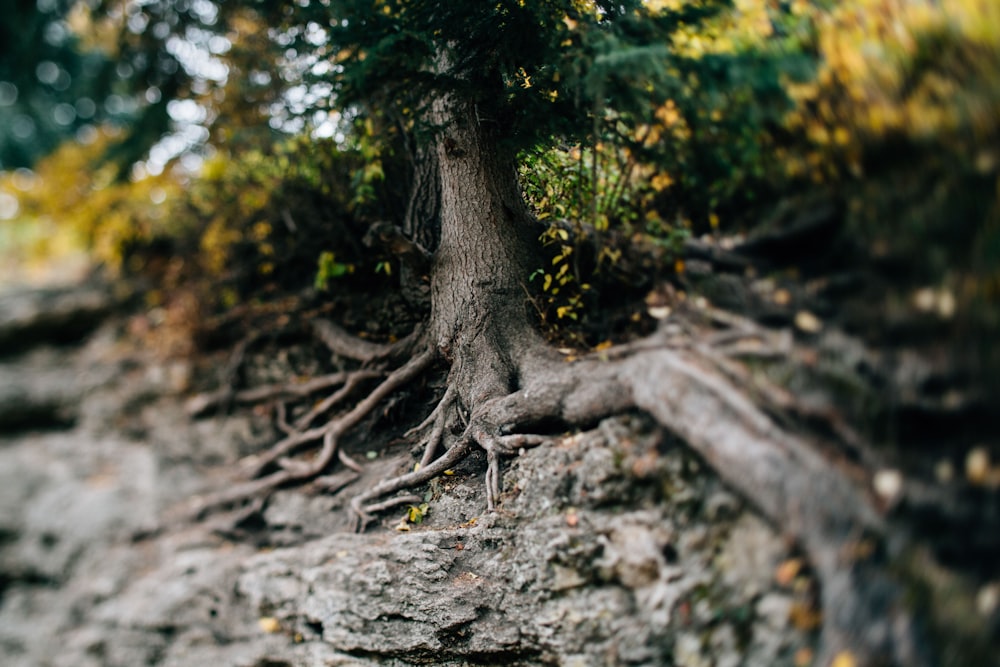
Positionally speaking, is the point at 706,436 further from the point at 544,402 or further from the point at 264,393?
the point at 264,393

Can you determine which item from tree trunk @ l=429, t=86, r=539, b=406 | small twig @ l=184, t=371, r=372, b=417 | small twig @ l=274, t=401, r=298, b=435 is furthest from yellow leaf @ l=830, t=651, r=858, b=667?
small twig @ l=274, t=401, r=298, b=435

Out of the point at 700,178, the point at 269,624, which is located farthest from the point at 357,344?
the point at 700,178

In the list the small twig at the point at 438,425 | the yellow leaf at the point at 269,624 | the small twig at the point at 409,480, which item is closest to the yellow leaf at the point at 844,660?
the small twig at the point at 409,480

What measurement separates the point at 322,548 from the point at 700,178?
3.16m

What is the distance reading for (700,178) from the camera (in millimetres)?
2549

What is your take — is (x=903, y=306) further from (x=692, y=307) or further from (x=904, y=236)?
(x=692, y=307)

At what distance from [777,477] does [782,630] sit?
1.79 ft

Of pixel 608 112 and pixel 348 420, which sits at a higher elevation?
pixel 608 112

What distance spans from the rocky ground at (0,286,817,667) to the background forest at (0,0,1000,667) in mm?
586

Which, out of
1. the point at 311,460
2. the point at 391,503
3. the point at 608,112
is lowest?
the point at 391,503

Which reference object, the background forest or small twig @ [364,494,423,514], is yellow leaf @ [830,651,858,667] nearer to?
the background forest

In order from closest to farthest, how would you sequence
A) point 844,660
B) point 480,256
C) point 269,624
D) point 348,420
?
point 844,660 → point 480,256 → point 269,624 → point 348,420

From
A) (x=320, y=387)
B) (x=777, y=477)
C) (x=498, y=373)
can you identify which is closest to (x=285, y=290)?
(x=320, y=387)

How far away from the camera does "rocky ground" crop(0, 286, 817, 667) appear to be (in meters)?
2.25
